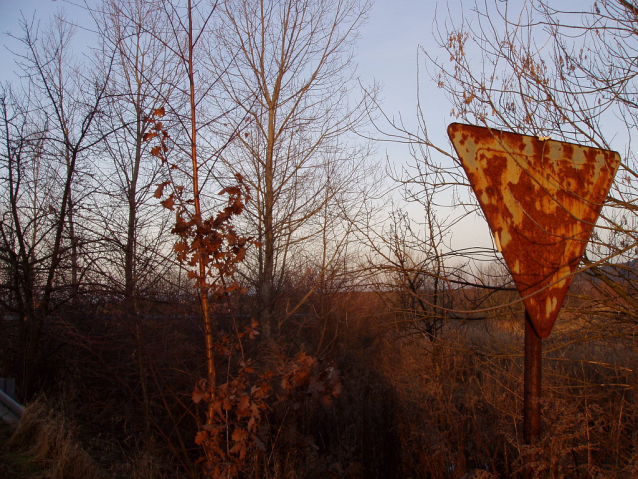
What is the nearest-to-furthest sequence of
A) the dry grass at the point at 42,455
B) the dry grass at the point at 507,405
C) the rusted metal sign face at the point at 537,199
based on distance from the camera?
the rusted metal sign face at the point at 537,199
the dry grass at the point at 507,405
the dry grass at the point at 42,455

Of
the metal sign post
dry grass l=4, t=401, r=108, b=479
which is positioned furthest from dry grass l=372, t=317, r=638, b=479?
dry grass l=4, t=401, r=108, b=479

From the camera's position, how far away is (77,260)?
6.96m

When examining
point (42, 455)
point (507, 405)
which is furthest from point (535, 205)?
point (507, 405)

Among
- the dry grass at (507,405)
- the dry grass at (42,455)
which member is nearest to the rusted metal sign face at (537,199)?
the dry grass at (507,405)

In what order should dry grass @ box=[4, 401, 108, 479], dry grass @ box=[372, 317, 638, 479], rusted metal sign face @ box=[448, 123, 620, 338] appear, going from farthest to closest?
dry grass @ box=[4, 401, 108, 479]
dry grass @ box=[372, 317, 638, 479]
rusted metal sign face @ box=[448, 123, 620, 338]

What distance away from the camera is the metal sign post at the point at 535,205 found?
180 cm

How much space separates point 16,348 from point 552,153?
7.87 metres

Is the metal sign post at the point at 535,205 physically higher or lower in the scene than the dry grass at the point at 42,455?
higher

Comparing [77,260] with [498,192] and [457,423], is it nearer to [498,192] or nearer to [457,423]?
[457,423]

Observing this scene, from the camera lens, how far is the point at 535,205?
1887 mm

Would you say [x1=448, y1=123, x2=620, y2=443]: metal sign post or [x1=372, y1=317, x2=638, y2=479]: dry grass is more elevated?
[x1=448, y1=123, x2=620, y2=443]: metal sign post

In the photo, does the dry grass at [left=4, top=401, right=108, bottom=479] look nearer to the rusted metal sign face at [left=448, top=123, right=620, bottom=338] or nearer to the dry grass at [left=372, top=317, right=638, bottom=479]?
the dry grass at [left=372, top=317, right=638, bottom=479]

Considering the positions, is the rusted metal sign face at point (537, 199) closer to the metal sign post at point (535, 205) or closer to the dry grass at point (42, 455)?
the metal sign post at point (535, 205)

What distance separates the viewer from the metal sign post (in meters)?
1.80
